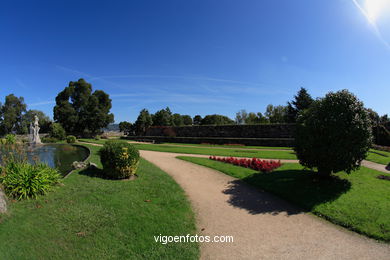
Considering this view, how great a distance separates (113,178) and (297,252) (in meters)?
6.76

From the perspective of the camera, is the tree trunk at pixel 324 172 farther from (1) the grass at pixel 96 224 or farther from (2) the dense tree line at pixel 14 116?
(2) the dense tree line at pixel 14 116

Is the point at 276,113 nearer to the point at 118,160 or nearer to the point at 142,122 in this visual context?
the point at 142,122

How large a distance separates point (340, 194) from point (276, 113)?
4830 centimetres

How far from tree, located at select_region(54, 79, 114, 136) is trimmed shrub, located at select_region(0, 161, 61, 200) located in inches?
1624

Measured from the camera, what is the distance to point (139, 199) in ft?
19.0

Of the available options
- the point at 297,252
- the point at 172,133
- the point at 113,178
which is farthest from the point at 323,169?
the point at 172,133

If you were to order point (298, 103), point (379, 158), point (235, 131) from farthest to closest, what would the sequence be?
point (298, 103) < point (235, 131) < point (379, 158)

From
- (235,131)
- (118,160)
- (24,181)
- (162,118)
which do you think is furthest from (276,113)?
(24,181)

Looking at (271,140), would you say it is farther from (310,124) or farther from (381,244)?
(381,244)

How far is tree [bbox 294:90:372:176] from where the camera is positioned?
640 cm

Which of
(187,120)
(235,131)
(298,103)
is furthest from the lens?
(187,120)

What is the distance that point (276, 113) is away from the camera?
5075 cm

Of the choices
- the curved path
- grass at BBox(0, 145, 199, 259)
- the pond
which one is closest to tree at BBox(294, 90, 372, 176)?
the curved path

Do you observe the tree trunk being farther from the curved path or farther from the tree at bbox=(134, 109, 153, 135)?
the tree at bbox=(134, 109, 153, 135)
